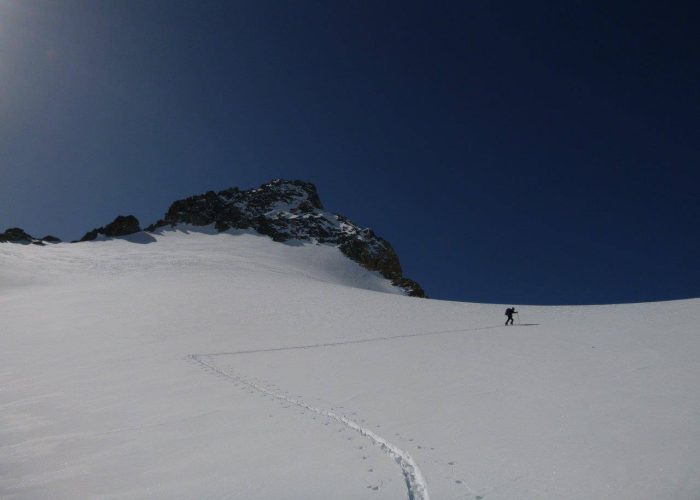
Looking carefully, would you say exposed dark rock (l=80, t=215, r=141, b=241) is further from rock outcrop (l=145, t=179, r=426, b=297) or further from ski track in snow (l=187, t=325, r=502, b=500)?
ski track in snow (l=187, t=325, r=502, b=500)

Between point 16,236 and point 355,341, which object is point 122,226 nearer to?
point 16,236

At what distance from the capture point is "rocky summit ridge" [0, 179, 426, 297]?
9125 cm

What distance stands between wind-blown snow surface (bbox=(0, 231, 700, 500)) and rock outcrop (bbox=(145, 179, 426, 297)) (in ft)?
244

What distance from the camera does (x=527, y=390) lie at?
8477 millimetres

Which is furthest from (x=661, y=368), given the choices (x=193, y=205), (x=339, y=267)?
(x=193, y=205)

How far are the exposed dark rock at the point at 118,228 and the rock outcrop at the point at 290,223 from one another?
536 inches

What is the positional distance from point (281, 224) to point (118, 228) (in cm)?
3514

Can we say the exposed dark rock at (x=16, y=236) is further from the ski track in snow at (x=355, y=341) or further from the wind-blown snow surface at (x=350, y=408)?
the ski track in snow at (x=355, y=341)

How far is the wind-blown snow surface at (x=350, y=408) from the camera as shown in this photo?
4801 mm

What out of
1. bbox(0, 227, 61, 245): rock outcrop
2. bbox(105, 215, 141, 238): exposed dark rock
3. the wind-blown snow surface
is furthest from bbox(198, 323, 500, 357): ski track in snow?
bbox(105, 215, 141, 238): exposed dark rock

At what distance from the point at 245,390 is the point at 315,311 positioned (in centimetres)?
1370

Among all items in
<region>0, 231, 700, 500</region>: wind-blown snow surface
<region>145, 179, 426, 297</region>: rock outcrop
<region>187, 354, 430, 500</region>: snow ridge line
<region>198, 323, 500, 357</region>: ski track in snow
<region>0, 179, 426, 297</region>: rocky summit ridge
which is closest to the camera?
<region>187, 354, 430, 500</region>: snow ridge line

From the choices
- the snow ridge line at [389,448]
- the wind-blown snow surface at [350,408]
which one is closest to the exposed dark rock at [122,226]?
the wind-blown snow surface at [350,408]

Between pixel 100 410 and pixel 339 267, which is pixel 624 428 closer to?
pixel 100 410
